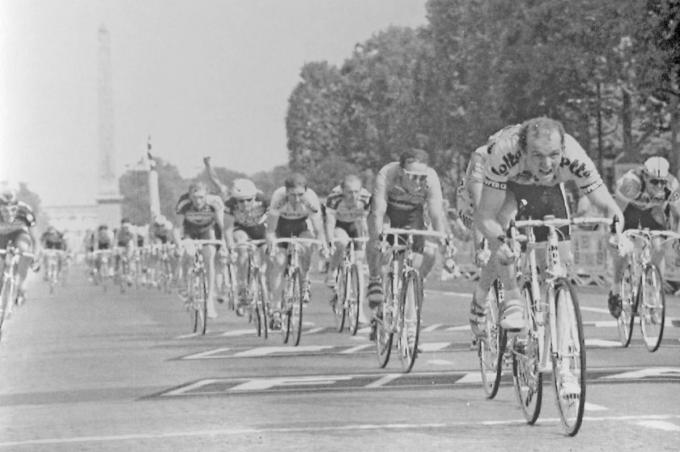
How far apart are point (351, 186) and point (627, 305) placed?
146 inches

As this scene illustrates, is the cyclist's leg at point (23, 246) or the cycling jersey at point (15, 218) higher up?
the cycling jersey at point (15, 218)

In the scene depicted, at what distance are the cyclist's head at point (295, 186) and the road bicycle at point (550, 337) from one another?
786cm

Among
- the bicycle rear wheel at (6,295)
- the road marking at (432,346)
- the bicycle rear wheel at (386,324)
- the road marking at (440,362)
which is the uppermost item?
the bicycle rear wheel at (6,295)

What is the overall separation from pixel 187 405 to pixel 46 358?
614 centimetres

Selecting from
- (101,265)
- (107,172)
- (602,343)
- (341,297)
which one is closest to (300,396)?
(602,343)

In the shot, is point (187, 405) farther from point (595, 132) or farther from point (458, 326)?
point (595, 132)

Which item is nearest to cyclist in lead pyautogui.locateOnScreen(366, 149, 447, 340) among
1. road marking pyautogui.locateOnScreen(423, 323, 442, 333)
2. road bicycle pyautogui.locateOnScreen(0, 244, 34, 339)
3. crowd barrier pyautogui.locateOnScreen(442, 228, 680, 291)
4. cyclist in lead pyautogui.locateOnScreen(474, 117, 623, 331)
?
road marking pyautogui.locateOnScreen(423, 323, 442, 333)

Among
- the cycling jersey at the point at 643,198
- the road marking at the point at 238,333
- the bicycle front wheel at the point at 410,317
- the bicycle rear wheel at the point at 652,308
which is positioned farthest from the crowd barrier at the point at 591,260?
the bicycle front wheel at the point at 410,317

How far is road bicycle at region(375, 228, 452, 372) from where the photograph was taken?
14133mm

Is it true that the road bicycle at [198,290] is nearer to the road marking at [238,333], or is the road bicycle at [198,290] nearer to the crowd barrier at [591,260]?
the road marking at [238,333]

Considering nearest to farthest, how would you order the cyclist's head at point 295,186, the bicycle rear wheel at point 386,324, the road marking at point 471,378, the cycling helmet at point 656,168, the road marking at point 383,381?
the road marking at point 383,381 → the road marking at point 471,378 → the bicycle rear wheel at point 386,324 → the cycling helmet at point 656,168 → the cyclist's head at point 295,186

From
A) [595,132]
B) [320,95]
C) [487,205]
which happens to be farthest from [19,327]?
[595,132]

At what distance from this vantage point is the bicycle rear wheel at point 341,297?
19280 millimetres

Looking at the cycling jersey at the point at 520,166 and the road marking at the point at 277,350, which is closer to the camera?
the cycling jersey at the point at 520,166
